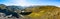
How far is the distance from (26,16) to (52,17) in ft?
0.89

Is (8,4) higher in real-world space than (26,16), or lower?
higher

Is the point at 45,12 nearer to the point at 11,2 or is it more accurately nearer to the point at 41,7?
the point at 41,7

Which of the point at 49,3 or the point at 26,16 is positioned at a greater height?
the point at 49,3

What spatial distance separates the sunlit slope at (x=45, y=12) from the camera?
140 centimetres

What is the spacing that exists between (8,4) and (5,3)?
0.03 meters

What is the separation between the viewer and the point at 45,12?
1408mm

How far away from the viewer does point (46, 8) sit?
4.63 feet

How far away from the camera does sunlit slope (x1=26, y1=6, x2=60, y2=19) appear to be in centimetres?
140

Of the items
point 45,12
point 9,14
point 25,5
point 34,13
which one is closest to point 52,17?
point 45,12

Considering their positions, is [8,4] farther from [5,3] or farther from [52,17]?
[52,17]

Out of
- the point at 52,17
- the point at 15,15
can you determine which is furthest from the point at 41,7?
the point at 15,15

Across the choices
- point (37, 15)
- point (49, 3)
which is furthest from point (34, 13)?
point (49, 3)

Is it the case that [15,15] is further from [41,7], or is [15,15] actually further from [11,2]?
[41,7]

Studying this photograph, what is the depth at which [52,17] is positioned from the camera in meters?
1.40
